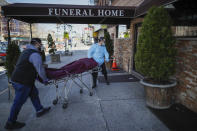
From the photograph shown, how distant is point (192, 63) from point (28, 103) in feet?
15.9

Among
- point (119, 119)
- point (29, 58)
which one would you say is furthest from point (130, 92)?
point (29, 58)

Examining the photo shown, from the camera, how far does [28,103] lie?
4.50 m

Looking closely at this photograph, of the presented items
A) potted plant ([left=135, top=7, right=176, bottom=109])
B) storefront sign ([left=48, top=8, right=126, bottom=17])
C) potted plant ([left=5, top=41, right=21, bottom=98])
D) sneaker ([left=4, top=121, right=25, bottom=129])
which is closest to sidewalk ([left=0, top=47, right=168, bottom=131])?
sneaker ([left=4, top=121, right=25, bottom=129])

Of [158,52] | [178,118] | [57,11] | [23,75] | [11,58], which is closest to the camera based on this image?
[23,75]

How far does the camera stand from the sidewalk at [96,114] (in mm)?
3219

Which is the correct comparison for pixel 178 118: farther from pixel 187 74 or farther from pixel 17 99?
pixel 17 99

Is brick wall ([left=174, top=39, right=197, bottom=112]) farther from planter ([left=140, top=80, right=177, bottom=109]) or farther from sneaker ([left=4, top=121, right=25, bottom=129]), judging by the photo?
sneaker ([left=4, top=121, right=25, bottom=129])

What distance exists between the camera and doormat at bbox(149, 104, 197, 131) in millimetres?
3129

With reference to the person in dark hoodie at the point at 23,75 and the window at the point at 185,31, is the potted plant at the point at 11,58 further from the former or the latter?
the window at the point at 185,31

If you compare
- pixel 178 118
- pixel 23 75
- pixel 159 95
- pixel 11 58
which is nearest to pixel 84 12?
pixel 11 58

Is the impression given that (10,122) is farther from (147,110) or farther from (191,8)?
(191,8)

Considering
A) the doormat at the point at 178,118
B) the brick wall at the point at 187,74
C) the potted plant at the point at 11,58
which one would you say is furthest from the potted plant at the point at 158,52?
the potted plant at the point at 11,58

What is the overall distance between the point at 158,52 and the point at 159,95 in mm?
1129

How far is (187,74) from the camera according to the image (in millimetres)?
3883
